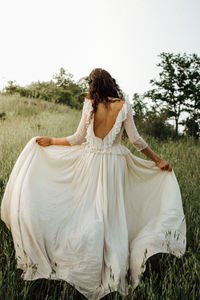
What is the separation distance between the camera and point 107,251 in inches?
83.2

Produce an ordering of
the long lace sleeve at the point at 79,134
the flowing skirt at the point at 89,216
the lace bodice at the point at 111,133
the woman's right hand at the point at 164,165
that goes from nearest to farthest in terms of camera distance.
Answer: the flowing skirt at the point at 89,216 → the lace bodice at the point at 111,133 → the long lace sleeve at the point at 79,134 → the woman's right hand at the point at 164,165

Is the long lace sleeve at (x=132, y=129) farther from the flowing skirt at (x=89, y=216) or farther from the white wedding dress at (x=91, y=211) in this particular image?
the flowing skirt at (x=89, y=216)

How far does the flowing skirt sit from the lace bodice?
4.2 inches

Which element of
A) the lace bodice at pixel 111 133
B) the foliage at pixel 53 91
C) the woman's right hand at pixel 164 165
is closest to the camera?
the lace bodice at pixel 111 133

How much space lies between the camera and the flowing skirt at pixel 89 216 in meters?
2.00

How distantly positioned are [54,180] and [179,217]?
1.39 m

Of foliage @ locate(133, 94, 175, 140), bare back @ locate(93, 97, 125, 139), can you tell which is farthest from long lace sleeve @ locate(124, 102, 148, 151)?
foliage @ locate(133, 94, 175, 140)

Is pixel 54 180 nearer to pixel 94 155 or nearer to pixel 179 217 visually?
pixel 94 155

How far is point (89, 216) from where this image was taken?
228 centimetres

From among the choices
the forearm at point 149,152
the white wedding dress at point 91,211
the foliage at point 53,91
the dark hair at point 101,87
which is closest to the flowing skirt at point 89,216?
the white wedding dress at point 91,211

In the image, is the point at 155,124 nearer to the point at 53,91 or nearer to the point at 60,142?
the point at 60,142

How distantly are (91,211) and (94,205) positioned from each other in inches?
3.0

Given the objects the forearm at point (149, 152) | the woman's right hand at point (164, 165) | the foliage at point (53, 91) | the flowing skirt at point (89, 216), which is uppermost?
the foliage at point (53, 91)

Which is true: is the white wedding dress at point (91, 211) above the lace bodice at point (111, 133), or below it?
below
